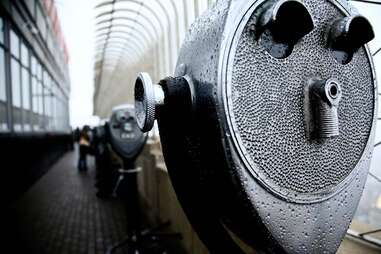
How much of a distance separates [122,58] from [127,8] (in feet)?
5.96

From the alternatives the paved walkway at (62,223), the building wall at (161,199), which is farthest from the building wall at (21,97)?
the building wall at (161,199)

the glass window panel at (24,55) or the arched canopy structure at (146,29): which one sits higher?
the glass window panel at (24,55)

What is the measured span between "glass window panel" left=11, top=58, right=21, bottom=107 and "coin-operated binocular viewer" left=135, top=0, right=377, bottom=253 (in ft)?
22.6

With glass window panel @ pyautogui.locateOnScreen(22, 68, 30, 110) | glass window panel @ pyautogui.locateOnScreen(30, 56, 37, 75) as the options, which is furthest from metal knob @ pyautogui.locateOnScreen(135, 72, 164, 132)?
glass window panel @ pyautogui.locateOnScreen(30, 56, 37, 75)

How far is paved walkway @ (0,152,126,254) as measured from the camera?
3.63 meters

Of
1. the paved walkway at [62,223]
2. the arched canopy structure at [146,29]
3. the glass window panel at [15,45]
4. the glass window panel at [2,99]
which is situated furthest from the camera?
the glass window panel at [15,45]

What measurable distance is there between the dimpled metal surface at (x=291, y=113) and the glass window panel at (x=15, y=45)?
23.5 ft

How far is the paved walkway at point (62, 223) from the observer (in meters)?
3.63

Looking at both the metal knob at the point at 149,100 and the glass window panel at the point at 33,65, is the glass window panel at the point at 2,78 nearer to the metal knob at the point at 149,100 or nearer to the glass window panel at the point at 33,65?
the glass window panel at the point at 33,65

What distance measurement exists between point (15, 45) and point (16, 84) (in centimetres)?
78

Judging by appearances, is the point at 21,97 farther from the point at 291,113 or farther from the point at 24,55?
the point at 291,113

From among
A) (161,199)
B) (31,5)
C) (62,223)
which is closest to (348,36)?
(161,199)

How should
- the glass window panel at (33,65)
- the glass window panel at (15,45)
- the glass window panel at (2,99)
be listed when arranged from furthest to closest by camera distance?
the glass window panel at (33,65) < the glass window panel at (15,45) < the glass window panel at (2,99)

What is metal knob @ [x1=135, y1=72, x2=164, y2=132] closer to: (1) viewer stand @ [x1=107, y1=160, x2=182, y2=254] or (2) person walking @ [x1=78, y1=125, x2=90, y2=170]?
(1) viewer stand @ [x1=107, y1=160, x2=182, y2=254]
